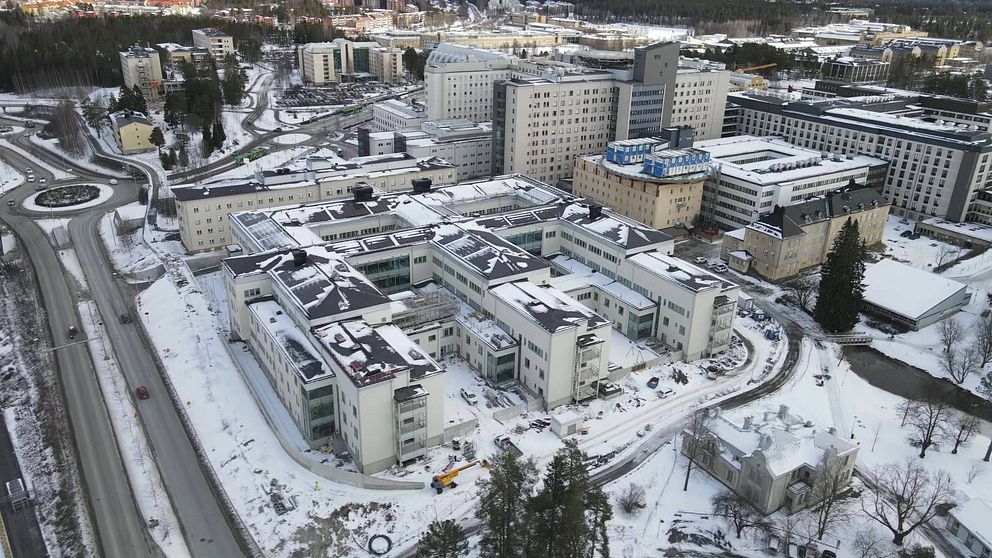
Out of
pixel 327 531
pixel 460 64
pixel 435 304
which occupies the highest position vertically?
pixel 460 64

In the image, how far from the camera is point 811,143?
100250 millimetres

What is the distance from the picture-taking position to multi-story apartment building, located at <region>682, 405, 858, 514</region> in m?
38.0

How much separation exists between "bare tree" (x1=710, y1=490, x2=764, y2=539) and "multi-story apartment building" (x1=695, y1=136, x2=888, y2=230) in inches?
1828

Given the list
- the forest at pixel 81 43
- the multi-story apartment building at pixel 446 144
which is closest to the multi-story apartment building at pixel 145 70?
the forest at pixel 81 43

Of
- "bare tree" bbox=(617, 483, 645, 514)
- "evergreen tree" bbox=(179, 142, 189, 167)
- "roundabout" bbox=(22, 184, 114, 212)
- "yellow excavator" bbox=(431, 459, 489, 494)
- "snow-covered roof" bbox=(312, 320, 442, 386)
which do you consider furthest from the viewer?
"evergreen tree" bbox=(179, 142, 189, 167)

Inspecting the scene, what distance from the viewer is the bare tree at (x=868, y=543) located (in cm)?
3538

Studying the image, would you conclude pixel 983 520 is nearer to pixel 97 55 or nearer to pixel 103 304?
pixel 103 304

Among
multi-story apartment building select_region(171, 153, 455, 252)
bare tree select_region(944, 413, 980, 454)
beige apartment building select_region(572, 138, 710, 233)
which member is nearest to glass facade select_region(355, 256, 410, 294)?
multi-story apartment building select_region(171, 153, 455, 252)

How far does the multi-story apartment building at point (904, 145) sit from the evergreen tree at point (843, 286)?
36516 mm

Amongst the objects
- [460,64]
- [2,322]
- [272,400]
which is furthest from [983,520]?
[460,64]

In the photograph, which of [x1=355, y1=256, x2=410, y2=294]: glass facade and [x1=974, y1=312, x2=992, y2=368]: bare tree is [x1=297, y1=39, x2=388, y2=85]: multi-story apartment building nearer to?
[x1=355, y1=256, x2=410, y2=294]: glass facade

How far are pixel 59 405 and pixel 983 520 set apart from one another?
56.6m

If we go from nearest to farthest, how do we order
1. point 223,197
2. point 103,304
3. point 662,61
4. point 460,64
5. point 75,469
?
point 75,469, point 103,304, point 223,197, point 662,61, point 460,64

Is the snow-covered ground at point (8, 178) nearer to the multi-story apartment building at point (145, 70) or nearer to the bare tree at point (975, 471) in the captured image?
the multi-story apartment building at point (145, 70)
